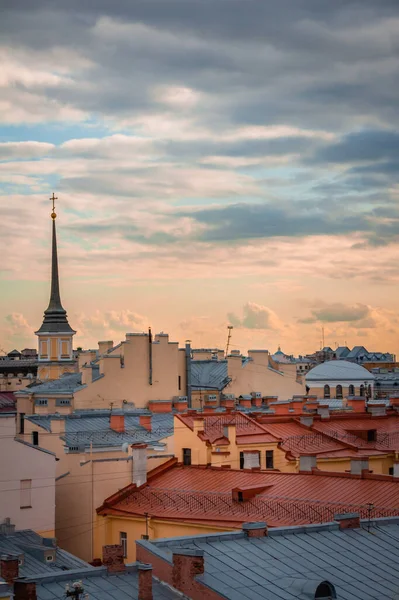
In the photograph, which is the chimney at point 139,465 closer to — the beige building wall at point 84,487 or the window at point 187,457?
the beige building wall at point 84,487

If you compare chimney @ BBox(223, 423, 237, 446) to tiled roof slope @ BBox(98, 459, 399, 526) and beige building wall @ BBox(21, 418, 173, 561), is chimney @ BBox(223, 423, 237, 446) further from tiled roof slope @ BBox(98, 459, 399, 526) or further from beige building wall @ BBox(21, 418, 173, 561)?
beige building wall @ BBox(21, 418, 173, 561)

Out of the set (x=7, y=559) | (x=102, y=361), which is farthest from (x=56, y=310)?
(x=7, y=559)

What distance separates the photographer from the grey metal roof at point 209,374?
70.7 m

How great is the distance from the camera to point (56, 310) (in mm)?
95250

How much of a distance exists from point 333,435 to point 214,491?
11.5 metres

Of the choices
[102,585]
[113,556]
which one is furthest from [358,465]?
[102,585]

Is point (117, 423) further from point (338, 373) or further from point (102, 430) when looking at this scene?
point (338, 373)

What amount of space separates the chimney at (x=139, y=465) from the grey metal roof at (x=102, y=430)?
1.86m

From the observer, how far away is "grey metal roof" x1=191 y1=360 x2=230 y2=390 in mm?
70731

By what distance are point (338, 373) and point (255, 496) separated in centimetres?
6981

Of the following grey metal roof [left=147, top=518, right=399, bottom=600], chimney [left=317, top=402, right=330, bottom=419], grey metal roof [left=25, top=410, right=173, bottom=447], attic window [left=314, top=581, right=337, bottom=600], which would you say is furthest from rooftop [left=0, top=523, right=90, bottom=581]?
chimney [left=317, top=402, right=330, bottom=419]

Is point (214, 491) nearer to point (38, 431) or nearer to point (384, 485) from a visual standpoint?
point (384, 485)

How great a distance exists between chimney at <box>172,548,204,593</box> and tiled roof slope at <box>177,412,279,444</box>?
1866 centimetres

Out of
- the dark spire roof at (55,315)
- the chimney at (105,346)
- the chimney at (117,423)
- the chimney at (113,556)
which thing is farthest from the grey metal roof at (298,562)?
the dark spire roof at (55,315)
